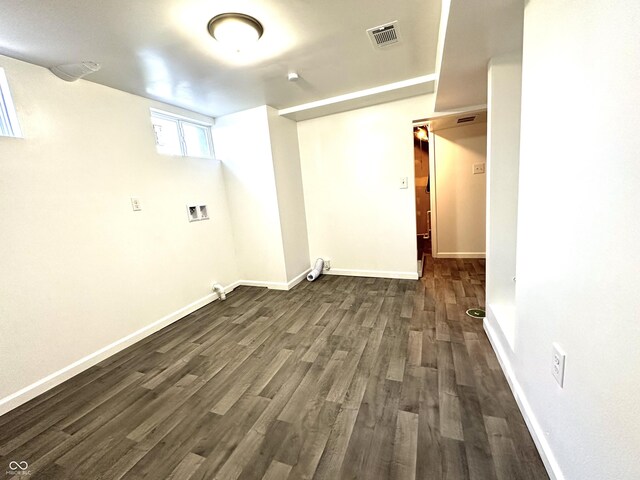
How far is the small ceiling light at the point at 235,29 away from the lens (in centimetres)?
161

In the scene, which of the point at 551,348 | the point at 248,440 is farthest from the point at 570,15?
the point at 248,440

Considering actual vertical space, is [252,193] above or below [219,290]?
above

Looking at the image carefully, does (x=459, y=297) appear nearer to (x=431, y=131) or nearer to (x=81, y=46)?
(x=431, y=131)

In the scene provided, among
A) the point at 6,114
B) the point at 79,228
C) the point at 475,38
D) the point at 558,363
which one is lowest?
the point at 558,363

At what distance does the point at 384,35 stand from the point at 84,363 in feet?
11.3

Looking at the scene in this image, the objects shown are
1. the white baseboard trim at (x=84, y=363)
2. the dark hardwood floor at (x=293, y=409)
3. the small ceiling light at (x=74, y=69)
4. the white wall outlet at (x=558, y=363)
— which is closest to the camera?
the white wall outlet at (x=558, y=363)

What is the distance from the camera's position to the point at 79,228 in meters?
2.14

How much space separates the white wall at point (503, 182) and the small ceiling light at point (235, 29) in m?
1.64

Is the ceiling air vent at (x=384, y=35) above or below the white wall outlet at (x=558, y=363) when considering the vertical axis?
above

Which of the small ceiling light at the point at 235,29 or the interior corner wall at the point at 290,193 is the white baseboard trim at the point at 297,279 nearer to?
the interior corner wall at the point at 290,193

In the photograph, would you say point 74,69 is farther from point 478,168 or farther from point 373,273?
point 478,168

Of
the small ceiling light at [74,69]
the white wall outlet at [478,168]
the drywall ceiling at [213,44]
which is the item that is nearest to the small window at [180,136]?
the drywall ceiling at [213,44]
